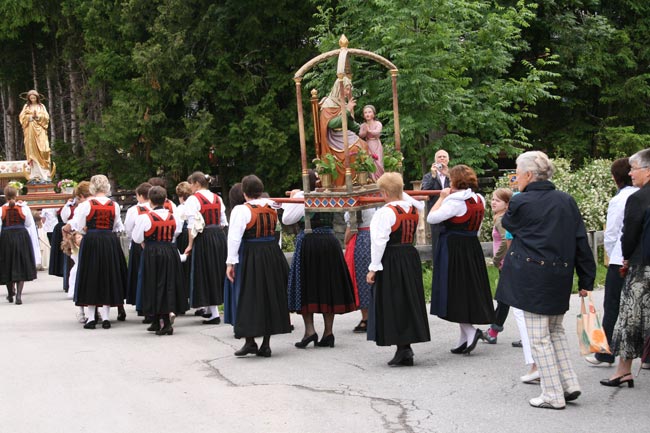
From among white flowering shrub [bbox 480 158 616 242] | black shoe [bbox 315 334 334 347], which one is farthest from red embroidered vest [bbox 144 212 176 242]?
white flowering shrub [bbox 480 158 616 242]

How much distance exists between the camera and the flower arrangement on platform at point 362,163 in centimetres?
1041

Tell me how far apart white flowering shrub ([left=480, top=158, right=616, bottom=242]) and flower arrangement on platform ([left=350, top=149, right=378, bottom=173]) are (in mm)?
6874

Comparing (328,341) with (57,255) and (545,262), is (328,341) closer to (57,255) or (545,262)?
(545,262)

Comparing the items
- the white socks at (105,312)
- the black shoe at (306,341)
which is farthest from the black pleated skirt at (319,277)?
the white socks at (105,312)

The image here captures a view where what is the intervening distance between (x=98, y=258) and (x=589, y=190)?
29.0ft

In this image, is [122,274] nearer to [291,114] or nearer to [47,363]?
[47,363]

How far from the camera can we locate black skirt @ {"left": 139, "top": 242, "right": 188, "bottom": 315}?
1122 centimetres

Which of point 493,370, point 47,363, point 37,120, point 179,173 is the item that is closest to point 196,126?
point 179,173

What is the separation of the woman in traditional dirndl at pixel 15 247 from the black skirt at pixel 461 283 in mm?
8682

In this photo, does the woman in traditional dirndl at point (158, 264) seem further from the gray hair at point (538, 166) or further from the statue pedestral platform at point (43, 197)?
the statue pedestral platform at point (43, 197)

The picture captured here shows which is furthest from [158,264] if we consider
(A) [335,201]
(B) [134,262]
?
(A) [335,201]

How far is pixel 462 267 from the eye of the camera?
9.02 m

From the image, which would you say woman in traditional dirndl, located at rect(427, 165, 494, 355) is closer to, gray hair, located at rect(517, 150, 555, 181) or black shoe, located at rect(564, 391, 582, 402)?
gray hair, located at rect(517, 150, 555, 181)

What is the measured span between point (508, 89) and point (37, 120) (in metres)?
12.2
